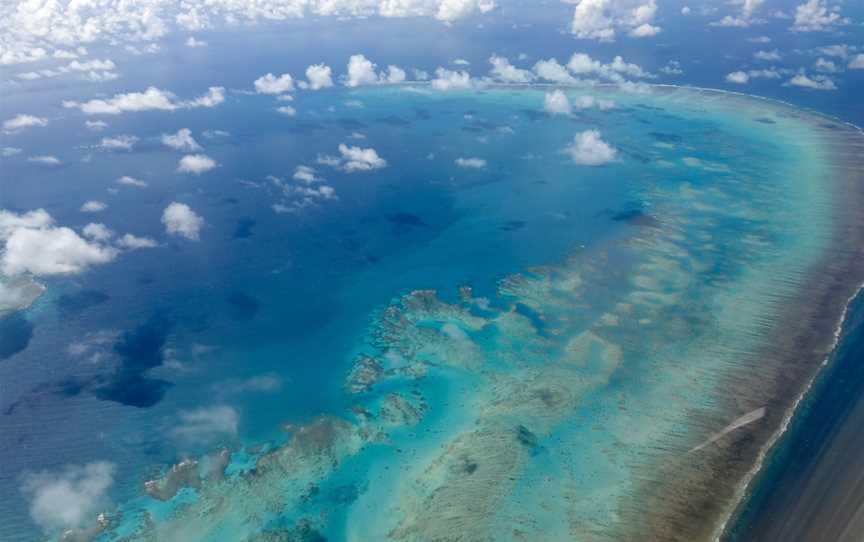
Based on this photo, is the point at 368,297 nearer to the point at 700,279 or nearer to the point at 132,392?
the point at 132,392

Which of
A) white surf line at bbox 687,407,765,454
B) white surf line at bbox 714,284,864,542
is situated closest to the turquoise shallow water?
white surf line at bbox 687,407,765,454

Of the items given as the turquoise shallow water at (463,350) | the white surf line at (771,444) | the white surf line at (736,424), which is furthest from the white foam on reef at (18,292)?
the white surf line at (771,444)

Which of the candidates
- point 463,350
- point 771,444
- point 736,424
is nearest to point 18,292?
point 463,350

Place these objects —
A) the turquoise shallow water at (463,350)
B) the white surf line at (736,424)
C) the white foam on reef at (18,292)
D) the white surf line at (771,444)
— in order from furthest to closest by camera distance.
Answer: the white foam on reef at (18,292)
the white surf line at (736,424)
the turquoise shallow water at (463,350)
the white surf line at (771,444)

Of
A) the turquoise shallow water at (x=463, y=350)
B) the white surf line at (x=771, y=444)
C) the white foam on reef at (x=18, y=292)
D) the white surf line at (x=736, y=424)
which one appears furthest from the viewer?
the white foam on reef at (x=18, y=292)

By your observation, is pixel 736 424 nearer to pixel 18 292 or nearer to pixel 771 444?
pixel 771 444

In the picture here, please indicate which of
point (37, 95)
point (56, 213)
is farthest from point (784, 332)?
point (37, 95)

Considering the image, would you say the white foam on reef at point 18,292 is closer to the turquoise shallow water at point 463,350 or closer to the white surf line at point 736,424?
the turquoise shallow water at point 463,350
